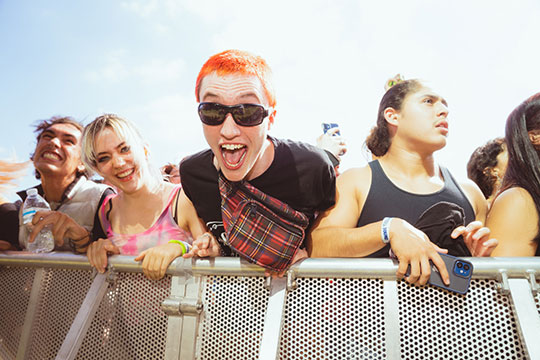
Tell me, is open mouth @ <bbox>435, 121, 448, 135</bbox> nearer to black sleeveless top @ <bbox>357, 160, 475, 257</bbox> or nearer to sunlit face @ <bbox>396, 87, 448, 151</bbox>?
sunlit face @ <bbox>396, 87, 448, 151</bbox>

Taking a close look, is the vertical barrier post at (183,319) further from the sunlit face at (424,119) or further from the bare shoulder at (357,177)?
the sunlit face at (424,119)

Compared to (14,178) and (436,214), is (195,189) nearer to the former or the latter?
(436,214)

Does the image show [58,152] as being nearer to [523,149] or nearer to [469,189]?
[469,189]

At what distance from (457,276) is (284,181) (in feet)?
3.06

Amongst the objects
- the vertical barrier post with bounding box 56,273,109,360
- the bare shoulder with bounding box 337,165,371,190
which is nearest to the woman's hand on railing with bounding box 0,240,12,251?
the vertical barrier post with bounding box 56,273,109,360

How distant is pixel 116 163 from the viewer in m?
2.44

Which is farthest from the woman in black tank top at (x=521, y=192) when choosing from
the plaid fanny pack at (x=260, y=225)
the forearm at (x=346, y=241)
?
the plaid fanny pack at (x=260, y=225)

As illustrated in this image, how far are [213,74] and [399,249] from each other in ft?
4.02

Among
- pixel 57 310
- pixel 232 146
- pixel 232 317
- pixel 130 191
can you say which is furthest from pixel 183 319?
pixel 130 191

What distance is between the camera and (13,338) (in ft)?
6.25

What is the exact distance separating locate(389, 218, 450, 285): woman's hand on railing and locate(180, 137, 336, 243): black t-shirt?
20.5 inches

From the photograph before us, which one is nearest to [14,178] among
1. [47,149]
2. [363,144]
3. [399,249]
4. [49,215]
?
[47,149]

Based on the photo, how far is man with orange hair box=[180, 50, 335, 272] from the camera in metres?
1.73

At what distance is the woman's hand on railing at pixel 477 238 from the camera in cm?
159
